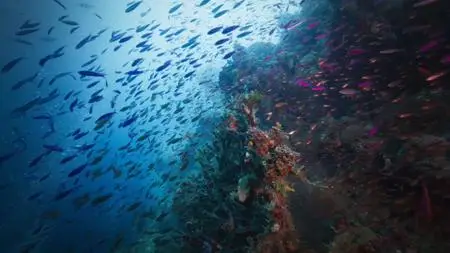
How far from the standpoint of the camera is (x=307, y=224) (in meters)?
5.13

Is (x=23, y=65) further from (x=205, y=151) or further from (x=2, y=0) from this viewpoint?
(x=205, y=151)

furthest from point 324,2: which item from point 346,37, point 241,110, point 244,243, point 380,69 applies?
point 244,243

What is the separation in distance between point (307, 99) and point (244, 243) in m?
5.04

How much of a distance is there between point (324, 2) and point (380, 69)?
5468 mm

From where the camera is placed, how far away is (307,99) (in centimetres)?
941

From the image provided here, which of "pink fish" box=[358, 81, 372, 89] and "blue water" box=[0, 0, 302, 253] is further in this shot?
"blue water" box=[0, 0, 302, 253]

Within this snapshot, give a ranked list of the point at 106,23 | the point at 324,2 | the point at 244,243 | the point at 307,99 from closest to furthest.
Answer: the point at 244,243, the point at 307,99, the point at 324,2, the point at 106,23

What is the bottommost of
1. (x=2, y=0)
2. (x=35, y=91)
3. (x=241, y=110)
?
(x=35, y=91)

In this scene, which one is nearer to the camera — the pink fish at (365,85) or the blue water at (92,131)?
the pink fish at (365,85)

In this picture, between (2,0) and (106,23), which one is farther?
(106,23)

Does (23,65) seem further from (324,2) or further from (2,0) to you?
(324,2)

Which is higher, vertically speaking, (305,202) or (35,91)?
A: (305,202)

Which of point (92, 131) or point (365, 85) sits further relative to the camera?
point (92, 131)

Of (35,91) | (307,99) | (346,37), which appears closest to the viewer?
(346,37)
